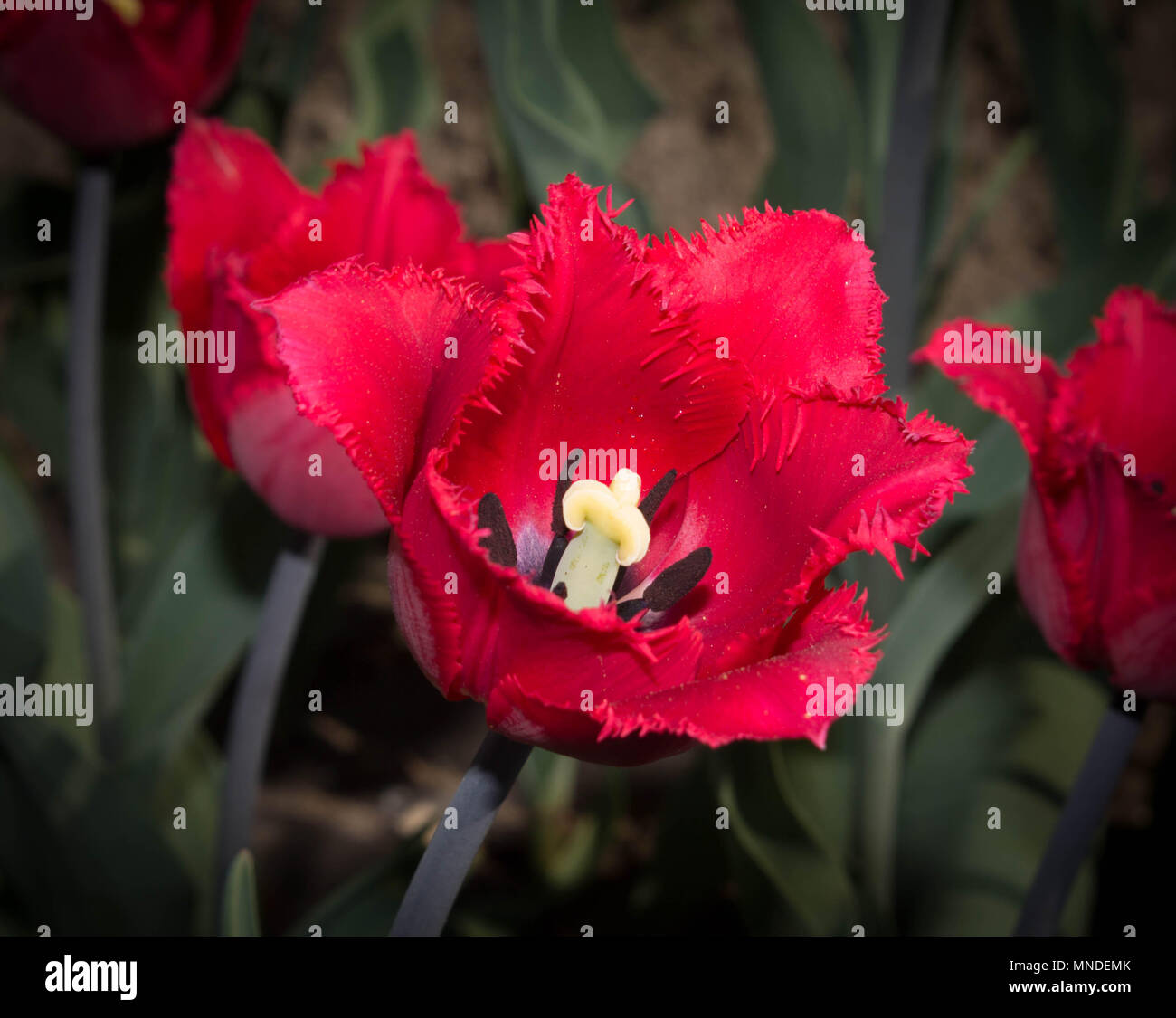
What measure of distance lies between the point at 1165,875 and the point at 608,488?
0.65 m

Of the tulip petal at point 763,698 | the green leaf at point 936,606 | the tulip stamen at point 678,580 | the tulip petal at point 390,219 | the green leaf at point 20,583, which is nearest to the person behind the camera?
the tulip petal at point 763,698

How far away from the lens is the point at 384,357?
0.33 m

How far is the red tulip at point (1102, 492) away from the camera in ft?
1.43

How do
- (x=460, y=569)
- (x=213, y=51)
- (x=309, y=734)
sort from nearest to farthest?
(x=460, y=569), (x=213, y=51), (x=309, y=734)

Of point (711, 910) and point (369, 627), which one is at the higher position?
point (369, 627)

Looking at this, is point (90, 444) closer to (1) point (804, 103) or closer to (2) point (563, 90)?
(2) point (563, 90)

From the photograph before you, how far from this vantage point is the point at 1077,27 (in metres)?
0.80

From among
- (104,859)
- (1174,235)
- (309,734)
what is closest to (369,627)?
(309,734)

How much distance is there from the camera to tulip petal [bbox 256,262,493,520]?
0.31 m

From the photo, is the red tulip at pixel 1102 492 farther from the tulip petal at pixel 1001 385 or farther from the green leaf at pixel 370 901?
the green leaf at pixel 370 901

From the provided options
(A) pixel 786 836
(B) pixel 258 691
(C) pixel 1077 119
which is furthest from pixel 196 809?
(C) pixel 1077 119

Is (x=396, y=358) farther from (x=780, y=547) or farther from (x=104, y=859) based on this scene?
(x=104, y=859)

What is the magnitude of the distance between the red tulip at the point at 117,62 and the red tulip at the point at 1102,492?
48 centimetres
